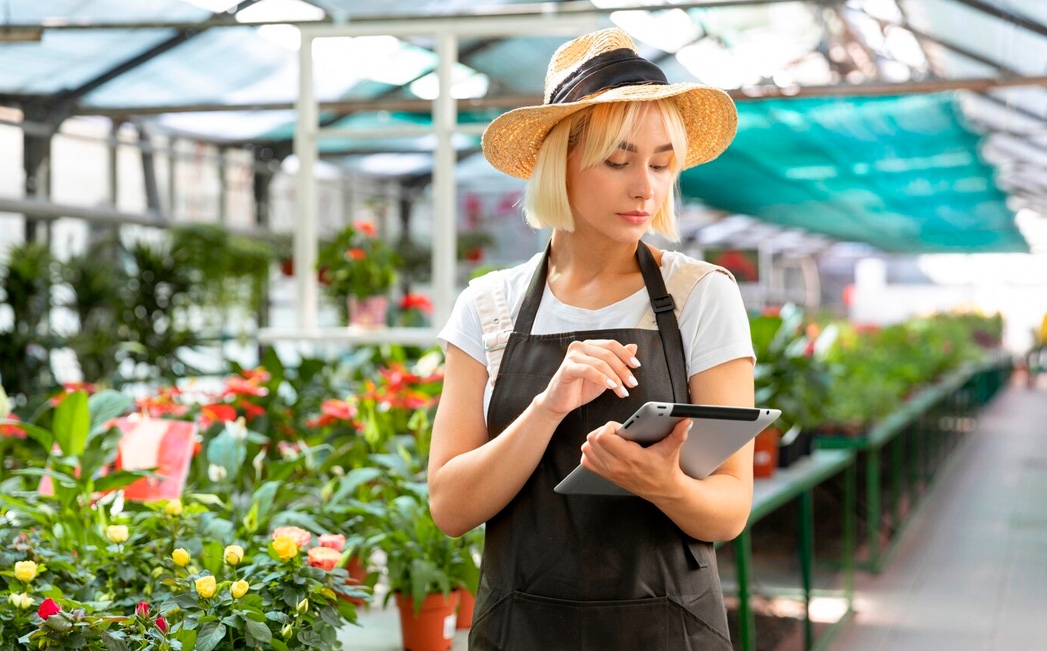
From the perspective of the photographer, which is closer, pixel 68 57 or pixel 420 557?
pixel 420 557

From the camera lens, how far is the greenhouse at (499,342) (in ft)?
4.07

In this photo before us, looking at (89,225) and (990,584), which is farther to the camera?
(89,225)

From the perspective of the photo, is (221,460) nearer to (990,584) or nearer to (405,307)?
(405,307)

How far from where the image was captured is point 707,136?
1.47m

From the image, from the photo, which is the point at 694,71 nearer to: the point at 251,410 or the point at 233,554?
the point at 251,410

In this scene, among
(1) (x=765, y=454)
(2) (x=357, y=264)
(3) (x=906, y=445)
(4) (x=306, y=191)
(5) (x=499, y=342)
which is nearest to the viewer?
(5) (x=499, y=342)

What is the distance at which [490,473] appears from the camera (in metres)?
1.20

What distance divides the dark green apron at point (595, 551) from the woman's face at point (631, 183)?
0.09 metres

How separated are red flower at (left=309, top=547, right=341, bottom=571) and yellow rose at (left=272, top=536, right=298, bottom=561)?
0.09 feet

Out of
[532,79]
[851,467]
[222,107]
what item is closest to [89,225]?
[222,107]

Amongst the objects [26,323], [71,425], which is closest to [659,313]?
[71,425]

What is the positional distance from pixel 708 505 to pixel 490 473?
24 cm

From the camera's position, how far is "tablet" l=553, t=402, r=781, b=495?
1.06m

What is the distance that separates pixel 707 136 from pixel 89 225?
7.23 m
